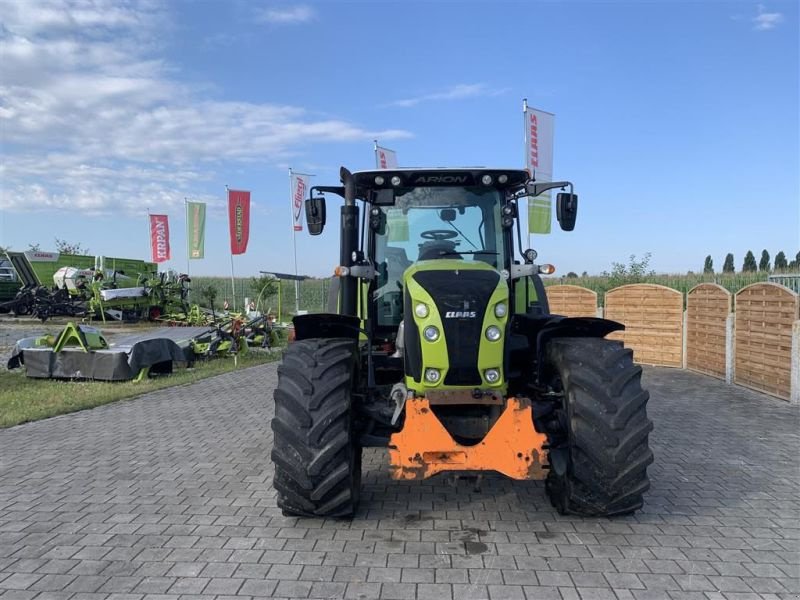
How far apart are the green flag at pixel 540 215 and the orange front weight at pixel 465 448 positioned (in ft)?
32.4

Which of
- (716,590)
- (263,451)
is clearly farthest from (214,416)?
(716,590)

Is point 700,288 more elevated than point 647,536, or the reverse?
point 700,288

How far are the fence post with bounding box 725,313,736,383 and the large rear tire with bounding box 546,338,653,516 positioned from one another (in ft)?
25.4

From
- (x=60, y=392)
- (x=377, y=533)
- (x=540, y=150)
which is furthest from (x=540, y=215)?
(x=377, y=533)

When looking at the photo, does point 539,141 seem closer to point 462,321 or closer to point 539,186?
point 539,186

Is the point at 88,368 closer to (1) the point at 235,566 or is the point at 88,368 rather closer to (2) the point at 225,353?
(2) the point at 225,353

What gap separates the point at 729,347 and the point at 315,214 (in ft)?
28.5

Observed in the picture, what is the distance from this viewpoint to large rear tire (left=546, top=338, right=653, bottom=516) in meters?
4.16

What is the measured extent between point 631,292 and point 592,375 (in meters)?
11.0

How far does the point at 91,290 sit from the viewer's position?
25.4 meters

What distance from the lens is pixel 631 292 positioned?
573 inches

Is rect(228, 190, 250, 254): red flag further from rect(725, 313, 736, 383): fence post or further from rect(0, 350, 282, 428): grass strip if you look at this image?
rect(725, 313, 736, 383): fence post

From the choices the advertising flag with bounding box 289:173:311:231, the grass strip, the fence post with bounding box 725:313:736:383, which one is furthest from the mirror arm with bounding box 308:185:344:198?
the advertising flag with bounding box 289:173:311:231

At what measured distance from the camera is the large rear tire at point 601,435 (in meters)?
4.16
